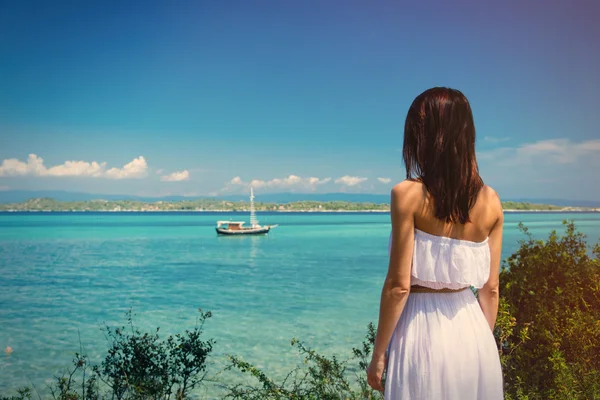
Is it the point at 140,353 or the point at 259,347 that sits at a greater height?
the point at 140,353

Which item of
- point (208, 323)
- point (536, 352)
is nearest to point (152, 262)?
point (208, 323)

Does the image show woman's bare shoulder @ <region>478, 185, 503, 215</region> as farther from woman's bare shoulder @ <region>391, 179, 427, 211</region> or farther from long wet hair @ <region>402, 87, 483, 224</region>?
woman's bare shoulder @ <region>391, 179, 427, 211</region>

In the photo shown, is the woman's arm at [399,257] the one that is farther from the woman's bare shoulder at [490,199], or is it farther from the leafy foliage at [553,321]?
the leafy foliage at [553,321]

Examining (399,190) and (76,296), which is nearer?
(399,190)

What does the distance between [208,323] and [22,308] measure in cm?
851

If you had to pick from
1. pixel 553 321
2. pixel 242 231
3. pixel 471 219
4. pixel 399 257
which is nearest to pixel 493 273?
pixel 471 219

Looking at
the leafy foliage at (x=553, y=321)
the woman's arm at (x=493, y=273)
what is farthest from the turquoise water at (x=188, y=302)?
the woman's arm at (x=493, y=273)

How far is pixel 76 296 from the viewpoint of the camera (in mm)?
21203

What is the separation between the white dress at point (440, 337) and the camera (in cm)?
178

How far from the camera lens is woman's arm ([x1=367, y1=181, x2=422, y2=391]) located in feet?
5.63

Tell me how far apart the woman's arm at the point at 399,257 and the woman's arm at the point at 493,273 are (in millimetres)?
421

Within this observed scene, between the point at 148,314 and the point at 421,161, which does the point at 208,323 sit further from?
the point at 421,161

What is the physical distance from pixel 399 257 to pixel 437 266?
0.16 meters

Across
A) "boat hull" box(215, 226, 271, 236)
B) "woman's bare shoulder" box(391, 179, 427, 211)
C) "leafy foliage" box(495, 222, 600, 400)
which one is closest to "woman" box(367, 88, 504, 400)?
"woman's bare shoulder" box(391, 179, 427, 211)
